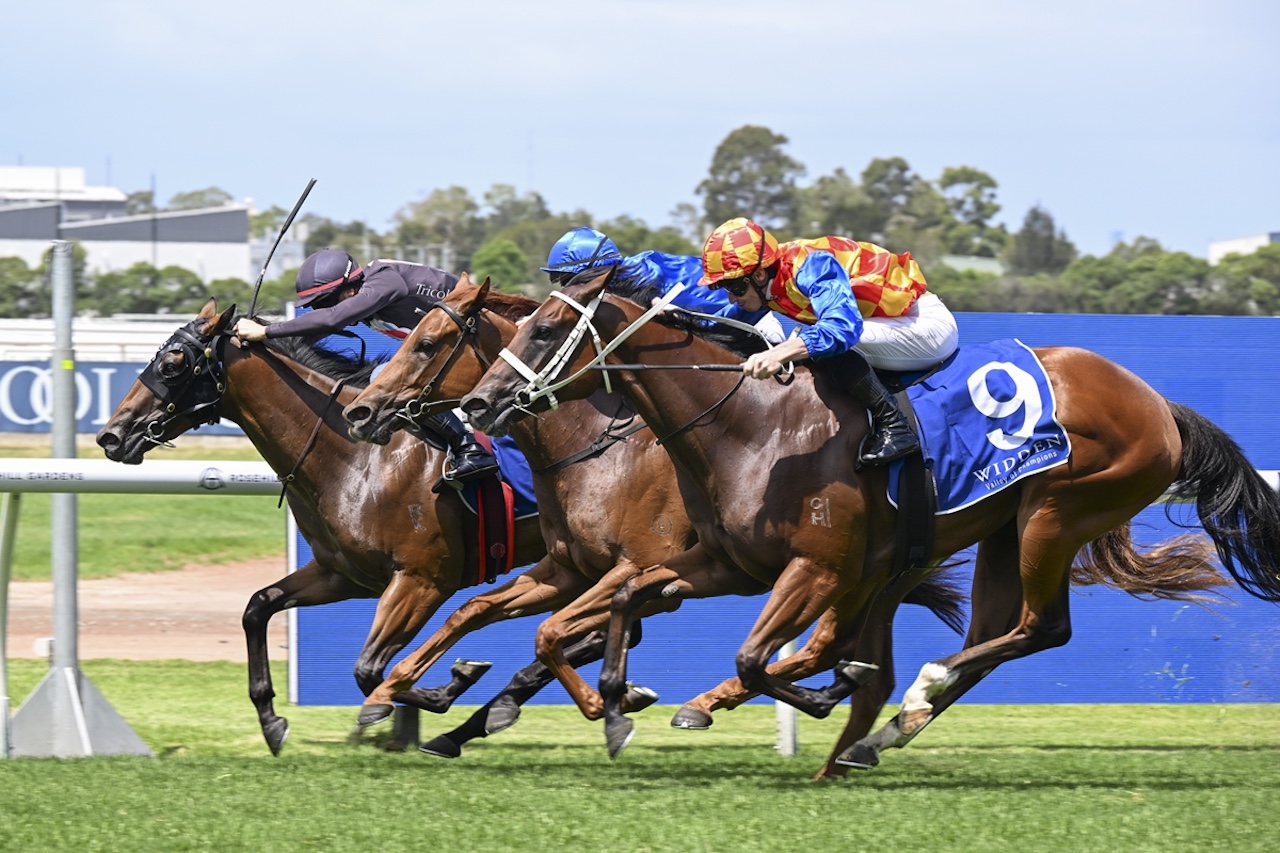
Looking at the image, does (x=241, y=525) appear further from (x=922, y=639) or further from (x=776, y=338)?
(x=776, y=338)

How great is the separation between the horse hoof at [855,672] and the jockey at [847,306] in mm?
695

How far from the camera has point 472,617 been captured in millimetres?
5762

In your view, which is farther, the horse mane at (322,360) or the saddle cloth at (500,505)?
the horse mane at (322,360)

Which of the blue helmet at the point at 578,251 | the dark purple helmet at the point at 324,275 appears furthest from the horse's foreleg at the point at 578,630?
the dark purple helmet at the point at 324,275

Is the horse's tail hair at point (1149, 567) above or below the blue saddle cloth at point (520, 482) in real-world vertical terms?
below

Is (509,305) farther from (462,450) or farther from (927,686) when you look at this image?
(927,686)

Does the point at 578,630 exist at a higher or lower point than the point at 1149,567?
lower

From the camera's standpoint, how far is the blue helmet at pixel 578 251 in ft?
18.8

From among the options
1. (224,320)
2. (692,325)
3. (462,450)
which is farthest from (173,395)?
(692,325)

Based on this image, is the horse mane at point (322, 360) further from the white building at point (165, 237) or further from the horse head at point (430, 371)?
the white building at point (165, 237)

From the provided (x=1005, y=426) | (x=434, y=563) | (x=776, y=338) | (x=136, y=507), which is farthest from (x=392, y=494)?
(x=136, y=507)

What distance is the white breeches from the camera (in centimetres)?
523

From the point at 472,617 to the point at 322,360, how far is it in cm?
124

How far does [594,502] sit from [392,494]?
Result: 2.57ft
